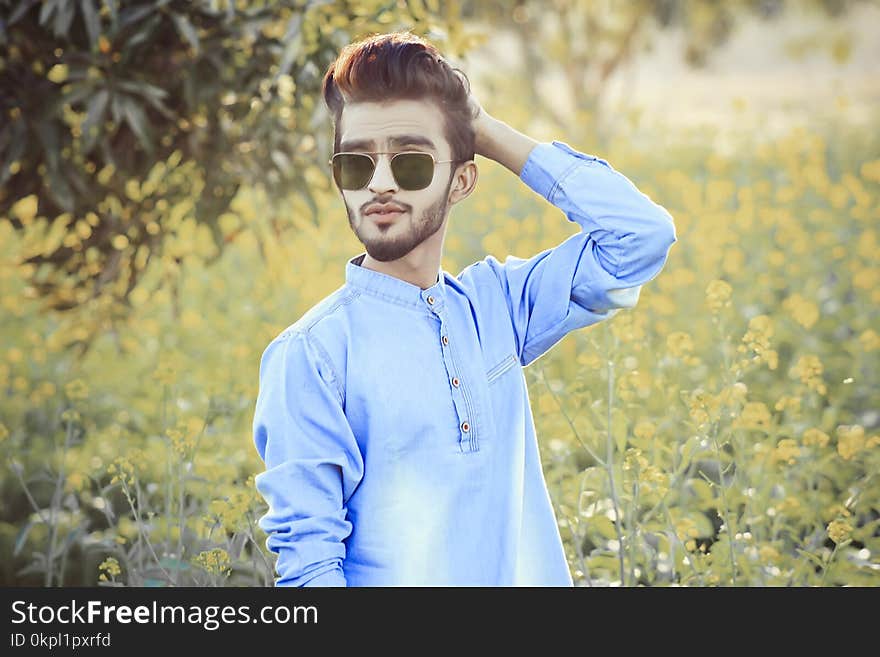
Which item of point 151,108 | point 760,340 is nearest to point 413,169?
point 760,340

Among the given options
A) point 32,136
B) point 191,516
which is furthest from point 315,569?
point 32,136

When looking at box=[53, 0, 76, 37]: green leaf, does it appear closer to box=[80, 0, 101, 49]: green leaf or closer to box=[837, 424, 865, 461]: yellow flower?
box=[80, 0, 101, 49]: green leaf

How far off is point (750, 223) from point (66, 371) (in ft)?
8.96

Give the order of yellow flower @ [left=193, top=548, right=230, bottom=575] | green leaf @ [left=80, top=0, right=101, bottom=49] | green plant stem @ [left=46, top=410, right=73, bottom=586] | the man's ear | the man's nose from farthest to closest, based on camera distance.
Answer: green leaf @ [left=80, top=0, right=101, bottom=49] < green plant stem @ [left=46, top=410, right=73, bottom=586] < yellow flower @ [left=193, top=548, right=230, bottom=575] < the man's ear < the man's nose

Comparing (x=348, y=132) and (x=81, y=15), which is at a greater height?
(x=81, y=15)

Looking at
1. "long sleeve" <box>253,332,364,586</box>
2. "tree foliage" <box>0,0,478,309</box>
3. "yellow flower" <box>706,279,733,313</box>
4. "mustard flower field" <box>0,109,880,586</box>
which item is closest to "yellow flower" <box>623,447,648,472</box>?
"mustard flower field" <box>0,109,880,586</box>

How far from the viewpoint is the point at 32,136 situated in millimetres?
2980

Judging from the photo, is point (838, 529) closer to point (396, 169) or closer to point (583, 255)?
point (583, 255)

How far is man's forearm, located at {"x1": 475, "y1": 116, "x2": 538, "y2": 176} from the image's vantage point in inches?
66.9

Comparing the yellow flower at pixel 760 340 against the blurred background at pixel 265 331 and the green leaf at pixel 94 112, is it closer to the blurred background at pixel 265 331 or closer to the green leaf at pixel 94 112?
the blurred background at pixel 265 331

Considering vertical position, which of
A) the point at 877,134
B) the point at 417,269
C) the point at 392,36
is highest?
the point at 877,134

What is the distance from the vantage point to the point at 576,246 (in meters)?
1.71

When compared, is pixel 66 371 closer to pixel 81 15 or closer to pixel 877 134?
pixel 81 15
